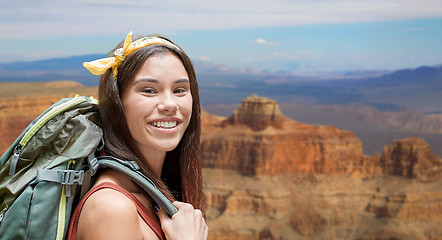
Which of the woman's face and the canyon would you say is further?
the canyon

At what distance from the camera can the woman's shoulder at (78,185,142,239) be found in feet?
5.75

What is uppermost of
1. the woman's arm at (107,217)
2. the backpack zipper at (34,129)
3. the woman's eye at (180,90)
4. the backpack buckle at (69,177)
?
the woman's eye at (180,90)

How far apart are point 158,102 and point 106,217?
49cm

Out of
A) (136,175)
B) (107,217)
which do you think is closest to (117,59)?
(136,175)

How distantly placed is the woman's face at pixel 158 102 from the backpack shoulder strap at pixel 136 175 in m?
0.15

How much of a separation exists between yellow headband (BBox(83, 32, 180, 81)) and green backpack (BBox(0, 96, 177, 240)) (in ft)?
0.49

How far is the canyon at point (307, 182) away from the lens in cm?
3709

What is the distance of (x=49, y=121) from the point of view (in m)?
1.93

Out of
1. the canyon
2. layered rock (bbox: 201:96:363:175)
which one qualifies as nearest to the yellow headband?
the canyon

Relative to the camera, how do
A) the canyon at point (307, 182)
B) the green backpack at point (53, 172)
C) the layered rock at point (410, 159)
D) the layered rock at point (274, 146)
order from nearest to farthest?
the green backpack at point (53, 172), the canyon at point (307, 182), the layered rock at point (410, 159), the layered rock at point (274, 146)

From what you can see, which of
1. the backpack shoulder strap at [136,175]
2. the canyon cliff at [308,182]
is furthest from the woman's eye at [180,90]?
the canyon cliff at [308,182]

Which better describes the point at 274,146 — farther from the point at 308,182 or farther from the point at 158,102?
the point at 158,102

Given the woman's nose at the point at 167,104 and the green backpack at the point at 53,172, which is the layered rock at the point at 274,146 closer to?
the woman's nose at the point at 167,104

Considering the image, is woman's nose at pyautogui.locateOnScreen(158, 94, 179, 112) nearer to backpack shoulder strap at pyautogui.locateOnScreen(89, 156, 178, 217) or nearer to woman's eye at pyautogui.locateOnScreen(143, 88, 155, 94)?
woman's eye at pyautogui.locateOnScreen(143, 88, 155, 94)
